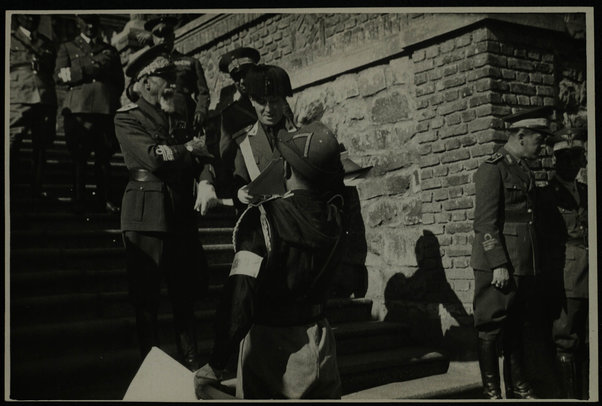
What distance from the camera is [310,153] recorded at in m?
3.31

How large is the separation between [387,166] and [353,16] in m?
1.35

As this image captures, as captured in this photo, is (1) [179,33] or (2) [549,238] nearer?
(2) [549,238]

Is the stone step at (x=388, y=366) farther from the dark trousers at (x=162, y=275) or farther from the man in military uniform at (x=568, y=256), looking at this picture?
the dark trousers at (x=162, y=275)

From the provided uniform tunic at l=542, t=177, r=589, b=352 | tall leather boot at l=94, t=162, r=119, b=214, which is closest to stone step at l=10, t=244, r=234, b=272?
tall leather boot at l=94, t=162, r=119, b=214

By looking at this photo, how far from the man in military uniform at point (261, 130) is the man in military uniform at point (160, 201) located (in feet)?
1.20

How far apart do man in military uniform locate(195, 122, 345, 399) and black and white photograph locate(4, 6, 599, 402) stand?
0.03ft

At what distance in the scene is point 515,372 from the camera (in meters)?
4.99

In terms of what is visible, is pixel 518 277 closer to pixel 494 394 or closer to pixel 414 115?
pixel 494 394

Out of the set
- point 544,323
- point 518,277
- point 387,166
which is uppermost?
point 387,166

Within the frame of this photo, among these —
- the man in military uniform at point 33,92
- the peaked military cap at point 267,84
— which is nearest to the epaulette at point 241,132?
the peaked military cap at point 267,84

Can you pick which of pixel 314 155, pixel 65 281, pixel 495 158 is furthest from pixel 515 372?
pixel 65 281

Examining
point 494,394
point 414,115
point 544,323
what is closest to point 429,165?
point 414,115

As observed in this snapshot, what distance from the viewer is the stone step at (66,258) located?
509cm

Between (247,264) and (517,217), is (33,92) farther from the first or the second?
(517,217)
